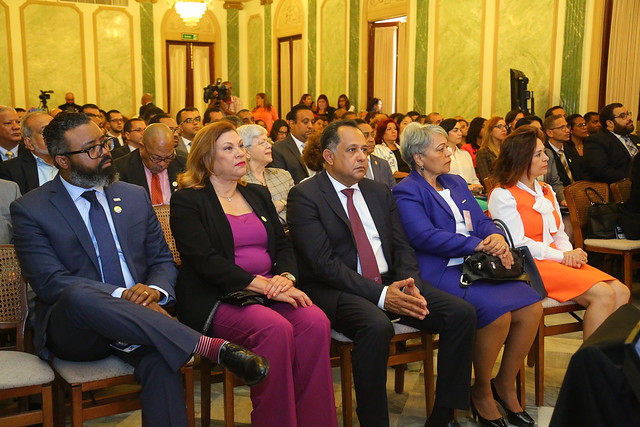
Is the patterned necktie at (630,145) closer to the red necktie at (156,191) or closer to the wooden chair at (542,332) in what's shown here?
the wooden chair at (542,332)

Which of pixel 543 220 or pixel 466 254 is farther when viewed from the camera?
pixel 543 220

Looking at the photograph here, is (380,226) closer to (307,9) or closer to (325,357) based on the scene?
(325,357)

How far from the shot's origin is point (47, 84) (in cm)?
1480

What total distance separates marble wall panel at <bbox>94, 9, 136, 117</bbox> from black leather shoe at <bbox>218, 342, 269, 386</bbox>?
14.1 metres

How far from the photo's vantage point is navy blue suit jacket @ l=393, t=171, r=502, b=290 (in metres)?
3.20

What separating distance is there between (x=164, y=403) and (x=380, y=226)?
4.25ft

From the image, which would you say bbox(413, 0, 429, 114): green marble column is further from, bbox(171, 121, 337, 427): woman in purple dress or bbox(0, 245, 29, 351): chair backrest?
bbox(0, 245, 29, 351): chair backrest

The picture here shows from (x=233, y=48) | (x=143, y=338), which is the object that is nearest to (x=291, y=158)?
(x=143, y=338)

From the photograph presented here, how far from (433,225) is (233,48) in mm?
14244

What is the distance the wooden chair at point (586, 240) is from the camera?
454 centimetres

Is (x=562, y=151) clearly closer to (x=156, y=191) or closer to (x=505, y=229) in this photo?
(x=505, y=229)

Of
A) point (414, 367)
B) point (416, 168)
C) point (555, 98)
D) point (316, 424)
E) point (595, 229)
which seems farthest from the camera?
point (555, 98)

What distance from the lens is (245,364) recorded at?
231cm

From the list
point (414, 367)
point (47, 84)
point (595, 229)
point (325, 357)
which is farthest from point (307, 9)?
point (325, 357)
